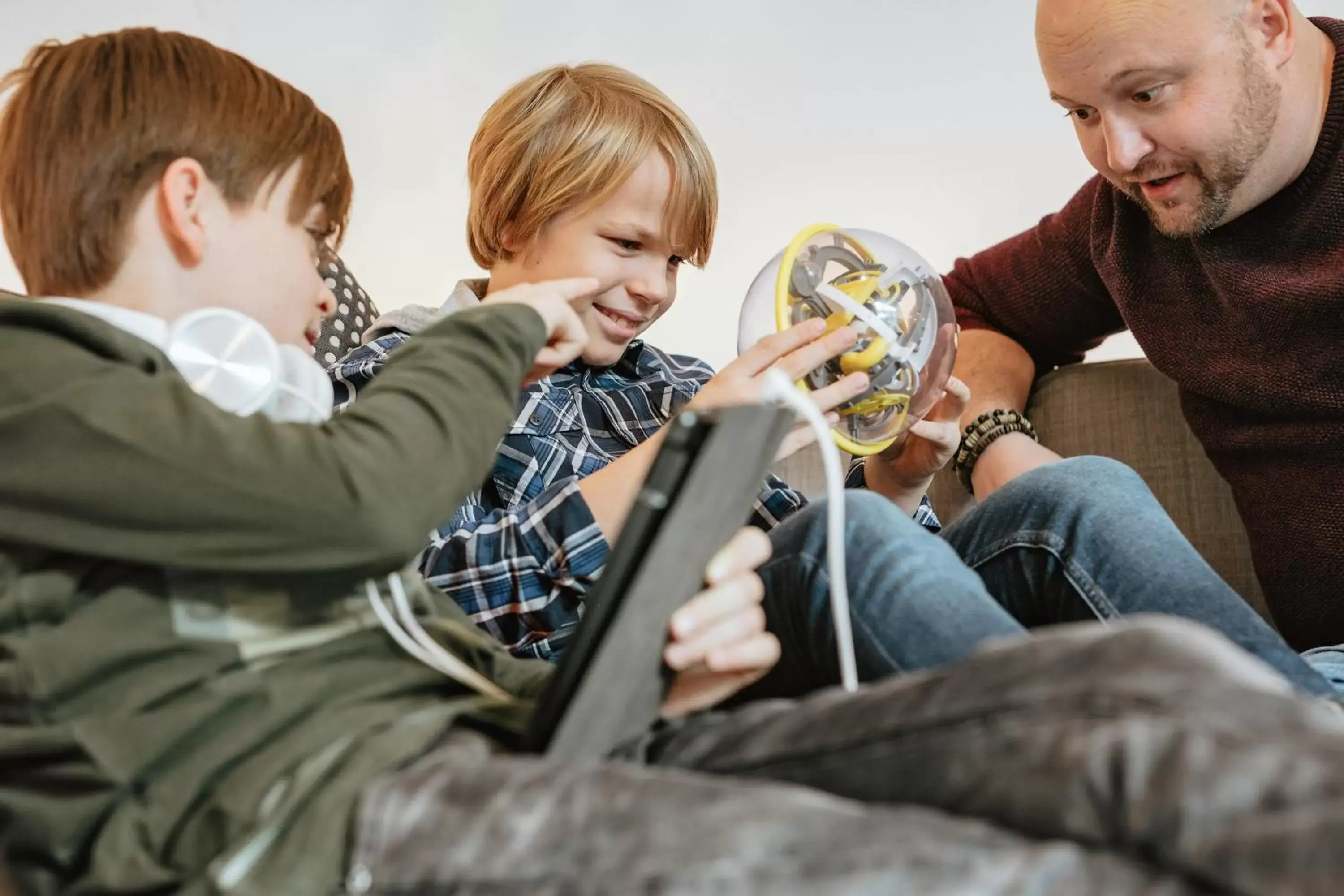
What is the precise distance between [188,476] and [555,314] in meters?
0.30

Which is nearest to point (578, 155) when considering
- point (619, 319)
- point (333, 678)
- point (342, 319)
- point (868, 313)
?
point (619, 319)

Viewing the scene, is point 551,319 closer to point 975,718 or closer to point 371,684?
point 371,684

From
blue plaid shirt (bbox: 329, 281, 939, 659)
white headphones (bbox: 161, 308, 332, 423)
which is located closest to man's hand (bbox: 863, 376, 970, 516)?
blue plaid shirt (bbox: 329, 281, 939, 659)

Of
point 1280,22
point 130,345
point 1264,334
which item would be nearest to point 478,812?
point 130,345

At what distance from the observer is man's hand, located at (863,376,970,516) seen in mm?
1219

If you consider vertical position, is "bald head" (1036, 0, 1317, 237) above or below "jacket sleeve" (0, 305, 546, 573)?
above

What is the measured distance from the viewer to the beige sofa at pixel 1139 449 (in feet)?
5.20

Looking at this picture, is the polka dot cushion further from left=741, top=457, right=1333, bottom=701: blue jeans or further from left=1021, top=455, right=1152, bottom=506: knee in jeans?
left=1021, top=455, right=1152, bottom=506: knee in jeans

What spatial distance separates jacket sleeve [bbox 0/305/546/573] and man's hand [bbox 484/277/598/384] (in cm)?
18

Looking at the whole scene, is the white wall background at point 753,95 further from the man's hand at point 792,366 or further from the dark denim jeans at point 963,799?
the dark denim jeans at point 963,799

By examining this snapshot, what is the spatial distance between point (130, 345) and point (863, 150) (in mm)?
1731

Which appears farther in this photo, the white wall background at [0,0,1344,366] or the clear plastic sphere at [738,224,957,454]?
the white wall background at [0,0,1344,366]

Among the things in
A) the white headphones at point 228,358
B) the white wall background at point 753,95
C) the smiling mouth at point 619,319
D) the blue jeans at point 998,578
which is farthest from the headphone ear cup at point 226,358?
the white wall background at point 753,95

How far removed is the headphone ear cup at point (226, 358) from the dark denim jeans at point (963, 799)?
10.6 inches
